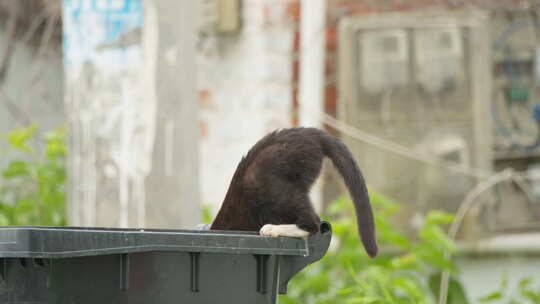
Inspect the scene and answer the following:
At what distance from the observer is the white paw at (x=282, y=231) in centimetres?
231

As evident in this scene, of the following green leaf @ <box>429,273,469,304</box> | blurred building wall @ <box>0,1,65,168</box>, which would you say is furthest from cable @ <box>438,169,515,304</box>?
blurred building wall @ <box>0,1,65,168</box>

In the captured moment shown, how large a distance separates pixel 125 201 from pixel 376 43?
2199 mm

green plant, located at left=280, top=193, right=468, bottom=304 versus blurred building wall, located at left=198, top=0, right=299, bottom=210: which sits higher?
blurred building wall, located at left=198, top=0, right=299, bottom=210

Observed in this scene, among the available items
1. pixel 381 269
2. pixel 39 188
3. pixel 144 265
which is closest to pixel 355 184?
pixel 144 265

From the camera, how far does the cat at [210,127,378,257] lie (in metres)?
2.47

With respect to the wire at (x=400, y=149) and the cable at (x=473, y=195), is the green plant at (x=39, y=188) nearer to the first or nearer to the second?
the wire at (x=400, y=149)

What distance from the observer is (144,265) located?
84.3 inches

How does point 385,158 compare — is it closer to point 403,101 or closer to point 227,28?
point 403,101

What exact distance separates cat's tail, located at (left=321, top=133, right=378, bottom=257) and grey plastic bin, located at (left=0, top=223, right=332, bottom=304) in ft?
0.84

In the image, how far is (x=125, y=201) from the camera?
3.44 meters

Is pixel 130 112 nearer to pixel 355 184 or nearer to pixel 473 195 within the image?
pixel 355 184

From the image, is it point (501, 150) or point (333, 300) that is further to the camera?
point (501, 150)

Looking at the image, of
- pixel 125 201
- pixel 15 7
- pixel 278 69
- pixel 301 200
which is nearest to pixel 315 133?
pixel 301 200

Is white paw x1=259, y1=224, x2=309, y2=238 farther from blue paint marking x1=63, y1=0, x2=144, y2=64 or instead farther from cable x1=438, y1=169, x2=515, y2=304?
cable x1=438, y1=169, x2=515, y2=304
